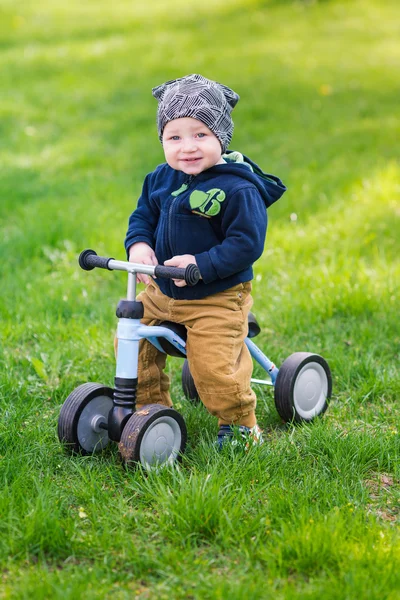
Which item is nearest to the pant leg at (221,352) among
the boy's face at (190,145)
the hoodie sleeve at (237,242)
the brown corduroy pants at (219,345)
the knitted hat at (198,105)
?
the brown corduroy pants at (219,345)

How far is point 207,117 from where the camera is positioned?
310cm

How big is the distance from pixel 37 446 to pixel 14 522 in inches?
25.5

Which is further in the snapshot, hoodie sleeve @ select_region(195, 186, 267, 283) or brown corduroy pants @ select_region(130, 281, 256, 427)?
brown corduroy pants @ select_region(130, 281, 256, 427)

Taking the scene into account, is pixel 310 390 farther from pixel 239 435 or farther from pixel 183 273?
pixel 183 273

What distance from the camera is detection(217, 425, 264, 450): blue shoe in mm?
3277

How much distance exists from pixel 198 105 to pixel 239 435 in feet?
4.36

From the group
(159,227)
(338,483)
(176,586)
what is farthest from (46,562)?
(159,227)

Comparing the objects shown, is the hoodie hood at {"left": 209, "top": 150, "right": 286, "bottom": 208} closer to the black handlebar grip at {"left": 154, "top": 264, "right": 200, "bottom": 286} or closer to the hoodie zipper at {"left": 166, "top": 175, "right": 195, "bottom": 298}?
the hoodie zipper at {"left": 166, "top": 175, "right": 195, "bottom": 298}

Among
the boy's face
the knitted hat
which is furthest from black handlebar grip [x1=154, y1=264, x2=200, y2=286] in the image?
the knitted hat

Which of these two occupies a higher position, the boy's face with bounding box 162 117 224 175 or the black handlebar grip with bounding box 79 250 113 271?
the boy's face with bounding box 162 117 224 175

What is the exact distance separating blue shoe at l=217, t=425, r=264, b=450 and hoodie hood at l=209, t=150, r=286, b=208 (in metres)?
0.95

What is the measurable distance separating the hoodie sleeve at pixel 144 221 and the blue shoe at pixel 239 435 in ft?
2.79

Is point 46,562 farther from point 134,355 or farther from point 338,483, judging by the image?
point 338,483

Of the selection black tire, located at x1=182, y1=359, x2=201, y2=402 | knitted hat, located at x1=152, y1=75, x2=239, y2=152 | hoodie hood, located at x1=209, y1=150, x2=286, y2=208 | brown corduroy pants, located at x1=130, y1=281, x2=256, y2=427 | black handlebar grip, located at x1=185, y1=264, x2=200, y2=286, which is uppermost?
knitted hat, located at x1=152, y1=75, x2=239, y2=152
